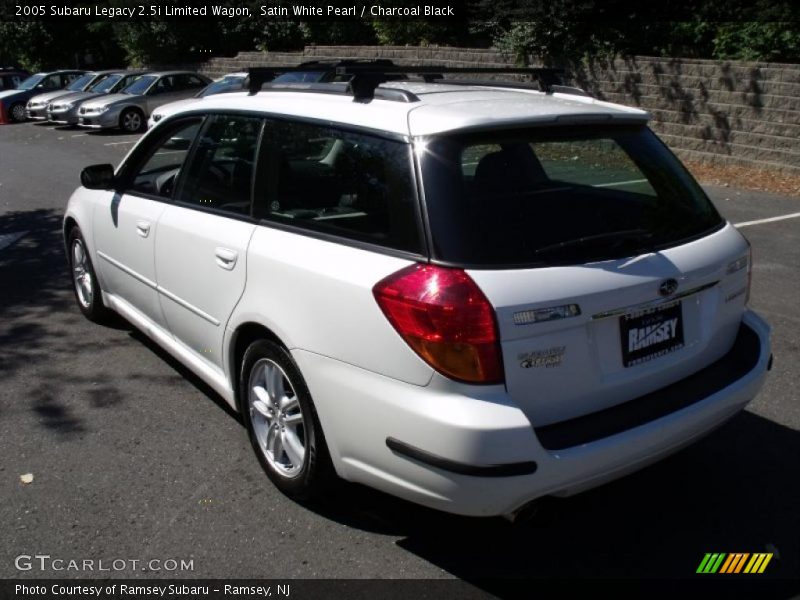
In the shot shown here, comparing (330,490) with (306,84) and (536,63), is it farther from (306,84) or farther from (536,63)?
(536,63)

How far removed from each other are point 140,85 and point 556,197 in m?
20.8

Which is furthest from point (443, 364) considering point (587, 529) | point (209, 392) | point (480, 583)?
point (209, 392)

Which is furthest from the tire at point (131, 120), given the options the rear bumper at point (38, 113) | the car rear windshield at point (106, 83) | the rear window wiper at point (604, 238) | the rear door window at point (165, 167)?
the rear window wiper at point (604, 238)

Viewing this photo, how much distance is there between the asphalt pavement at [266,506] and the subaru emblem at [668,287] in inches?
37.7

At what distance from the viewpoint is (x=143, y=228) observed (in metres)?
4.54

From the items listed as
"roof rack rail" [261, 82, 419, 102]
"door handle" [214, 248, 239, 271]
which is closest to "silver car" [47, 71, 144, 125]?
"roof rack rail" [261, 82, 419, 102]

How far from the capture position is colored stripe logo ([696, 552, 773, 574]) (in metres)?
3.14

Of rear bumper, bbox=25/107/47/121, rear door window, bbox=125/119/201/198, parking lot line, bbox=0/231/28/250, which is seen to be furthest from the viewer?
rear bumper, bbox=25/107/47/121

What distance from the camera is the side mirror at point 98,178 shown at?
505 cm

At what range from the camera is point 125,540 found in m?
3.35

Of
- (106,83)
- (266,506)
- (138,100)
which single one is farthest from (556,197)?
(106,83)

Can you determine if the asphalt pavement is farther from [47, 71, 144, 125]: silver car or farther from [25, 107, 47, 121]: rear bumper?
[25, 107, 47, 121]: rear bumper

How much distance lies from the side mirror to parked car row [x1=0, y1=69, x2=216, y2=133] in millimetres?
16484

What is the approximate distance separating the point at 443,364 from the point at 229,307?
1.32 meters
